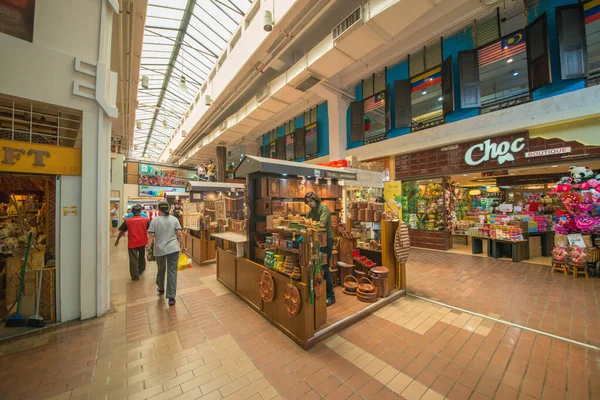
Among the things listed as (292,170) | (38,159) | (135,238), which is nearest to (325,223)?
(292,170)

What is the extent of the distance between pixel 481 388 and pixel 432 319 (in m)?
1.35

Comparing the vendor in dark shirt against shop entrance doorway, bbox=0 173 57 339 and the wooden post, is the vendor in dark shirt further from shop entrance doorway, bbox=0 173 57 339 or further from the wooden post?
the wooden post

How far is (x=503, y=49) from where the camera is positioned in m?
6.83

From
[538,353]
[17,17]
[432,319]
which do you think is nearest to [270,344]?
[432,319]

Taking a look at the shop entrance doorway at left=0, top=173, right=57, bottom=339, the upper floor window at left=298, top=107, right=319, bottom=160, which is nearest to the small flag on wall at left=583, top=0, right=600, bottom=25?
the upper floor window at left=298, top=107, right=319, bottom=160

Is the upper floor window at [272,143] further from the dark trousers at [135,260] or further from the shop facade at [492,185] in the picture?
the dark trousers at [135,260]

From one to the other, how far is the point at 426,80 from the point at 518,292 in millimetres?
7533

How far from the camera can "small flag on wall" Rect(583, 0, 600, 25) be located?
5586 mm

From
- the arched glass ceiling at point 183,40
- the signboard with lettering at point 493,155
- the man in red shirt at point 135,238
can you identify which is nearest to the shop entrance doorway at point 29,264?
the man in red shirt at point 135,238

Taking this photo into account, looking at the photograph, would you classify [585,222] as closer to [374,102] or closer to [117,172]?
[374,102]

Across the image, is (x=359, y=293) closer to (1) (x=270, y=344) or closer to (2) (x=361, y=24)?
(1) (x=270, y=344)

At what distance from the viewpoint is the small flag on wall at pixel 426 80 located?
26.8ft

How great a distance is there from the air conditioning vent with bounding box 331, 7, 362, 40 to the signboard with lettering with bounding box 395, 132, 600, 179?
5.60m

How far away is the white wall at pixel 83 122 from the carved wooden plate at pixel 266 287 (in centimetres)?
266
